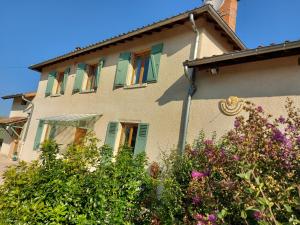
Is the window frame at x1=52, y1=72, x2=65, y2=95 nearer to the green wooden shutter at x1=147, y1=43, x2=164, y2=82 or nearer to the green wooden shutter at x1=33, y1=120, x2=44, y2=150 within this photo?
the green wooden shutter at x1=33, y1=120, x2=44, y2=150

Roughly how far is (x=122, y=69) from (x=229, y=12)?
6.57 metres

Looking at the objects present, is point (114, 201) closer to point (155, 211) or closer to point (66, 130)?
point (155, 211)

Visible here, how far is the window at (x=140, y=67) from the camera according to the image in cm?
1273

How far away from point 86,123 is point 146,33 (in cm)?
584

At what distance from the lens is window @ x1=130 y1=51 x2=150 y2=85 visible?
501 inches

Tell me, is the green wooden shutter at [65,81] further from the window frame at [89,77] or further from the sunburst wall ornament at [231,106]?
the sunburst wall ornament at [231,106]

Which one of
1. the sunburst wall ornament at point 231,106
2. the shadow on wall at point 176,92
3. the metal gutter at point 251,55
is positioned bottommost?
the sunburst wall ornament at point 231,106

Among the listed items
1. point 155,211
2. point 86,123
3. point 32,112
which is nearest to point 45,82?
point 32,112

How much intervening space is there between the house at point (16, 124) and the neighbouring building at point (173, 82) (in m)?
7.07

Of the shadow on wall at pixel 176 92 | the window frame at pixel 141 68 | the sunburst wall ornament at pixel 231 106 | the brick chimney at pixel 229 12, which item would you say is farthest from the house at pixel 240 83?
the brick chimney at pixel 229 12

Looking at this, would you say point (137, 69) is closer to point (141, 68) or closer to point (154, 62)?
point (141, 68)

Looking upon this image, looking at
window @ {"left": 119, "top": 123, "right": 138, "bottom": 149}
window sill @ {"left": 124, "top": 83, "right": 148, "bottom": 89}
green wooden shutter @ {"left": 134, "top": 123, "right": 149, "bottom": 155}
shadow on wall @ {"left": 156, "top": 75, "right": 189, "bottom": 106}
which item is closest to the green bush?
green wooden shutter @ {"left": 134, "top": 123, "right": 149, "bottom": 155}

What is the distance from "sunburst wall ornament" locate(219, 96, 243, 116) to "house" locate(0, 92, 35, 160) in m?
17.4

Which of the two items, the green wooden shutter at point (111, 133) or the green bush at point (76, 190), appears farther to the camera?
the green wooden shutter at point (111, 133)
